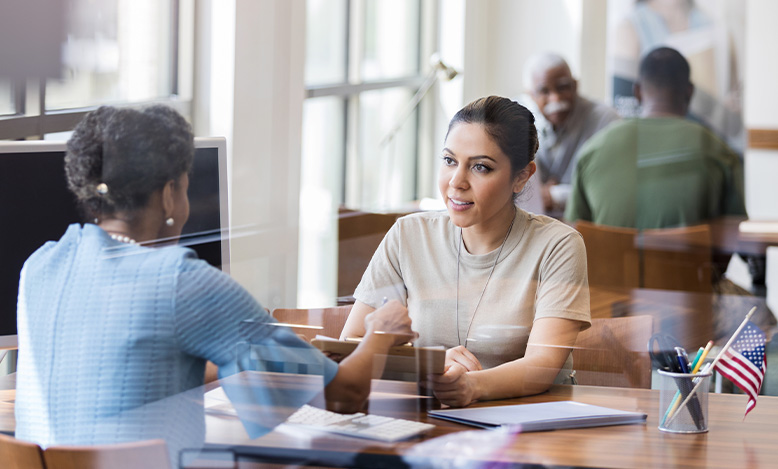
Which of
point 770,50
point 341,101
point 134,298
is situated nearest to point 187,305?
point 134,298

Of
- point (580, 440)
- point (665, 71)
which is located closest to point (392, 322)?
point (580, 440)

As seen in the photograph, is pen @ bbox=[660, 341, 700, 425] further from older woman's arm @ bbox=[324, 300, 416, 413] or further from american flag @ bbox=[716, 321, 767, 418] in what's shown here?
older woman's arm @ bbox=[324, 300, 416, 413]

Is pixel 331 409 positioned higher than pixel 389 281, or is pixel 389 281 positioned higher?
pixel 389 281

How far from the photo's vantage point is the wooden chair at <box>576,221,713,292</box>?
6.31ft

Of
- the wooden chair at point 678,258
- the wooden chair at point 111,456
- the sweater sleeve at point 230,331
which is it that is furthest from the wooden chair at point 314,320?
the wooden chair at point 678,258

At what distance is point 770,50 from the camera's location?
116 inches

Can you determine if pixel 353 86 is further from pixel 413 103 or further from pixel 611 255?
pixel 611 255

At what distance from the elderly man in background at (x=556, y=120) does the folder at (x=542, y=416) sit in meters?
0.30

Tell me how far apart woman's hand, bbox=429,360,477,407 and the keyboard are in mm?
51

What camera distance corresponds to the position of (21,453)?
123cm

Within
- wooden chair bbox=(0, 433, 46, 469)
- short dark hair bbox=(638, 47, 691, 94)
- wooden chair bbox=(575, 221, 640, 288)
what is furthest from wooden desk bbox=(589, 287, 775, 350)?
wooden chair bbox=(0, 433, 46, 469)

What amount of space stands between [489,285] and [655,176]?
1284mm

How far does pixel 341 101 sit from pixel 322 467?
2.01 ft

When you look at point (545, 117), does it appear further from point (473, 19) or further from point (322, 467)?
point (322, 467)
